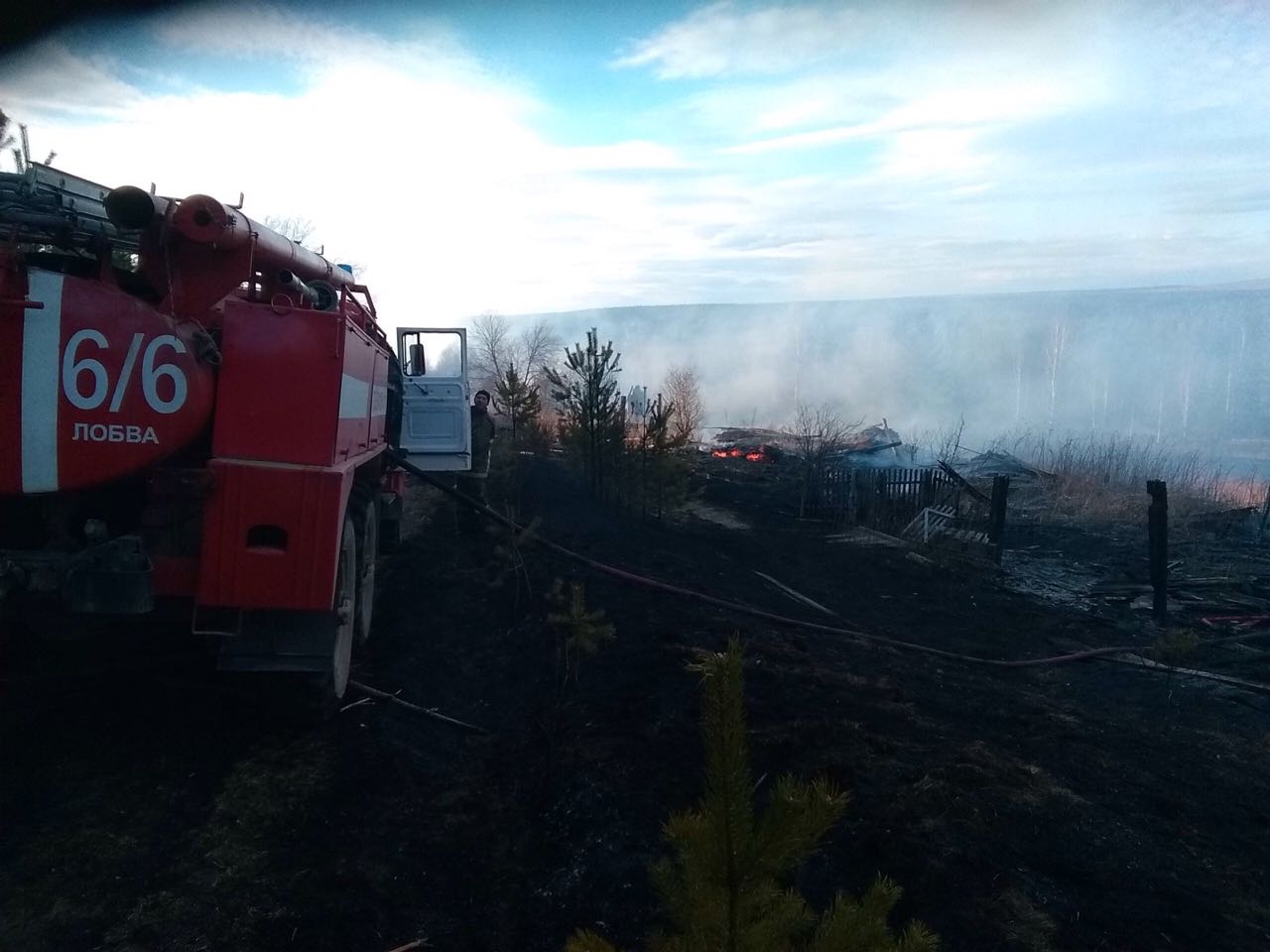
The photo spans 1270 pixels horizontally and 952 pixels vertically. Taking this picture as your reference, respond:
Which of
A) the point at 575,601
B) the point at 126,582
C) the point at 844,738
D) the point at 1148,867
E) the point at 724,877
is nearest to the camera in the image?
the point at 724,877

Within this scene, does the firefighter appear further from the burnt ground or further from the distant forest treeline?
the distant forest treeline

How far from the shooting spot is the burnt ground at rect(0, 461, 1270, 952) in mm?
3658

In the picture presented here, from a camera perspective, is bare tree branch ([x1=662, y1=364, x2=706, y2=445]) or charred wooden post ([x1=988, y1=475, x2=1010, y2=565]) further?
Answer: bare tree branch ([x1=662, y1=364, x2=706, y2=445])

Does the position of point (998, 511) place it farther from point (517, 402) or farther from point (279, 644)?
point (279, 644)

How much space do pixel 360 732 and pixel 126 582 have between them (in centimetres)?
179

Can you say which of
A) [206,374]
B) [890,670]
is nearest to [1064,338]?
[890,670]

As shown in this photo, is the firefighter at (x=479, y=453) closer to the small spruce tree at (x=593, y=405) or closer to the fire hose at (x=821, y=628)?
the small spruce tree at (x=593, y=405)

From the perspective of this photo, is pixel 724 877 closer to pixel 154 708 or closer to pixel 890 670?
pixel 154 708

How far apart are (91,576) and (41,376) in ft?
3.08

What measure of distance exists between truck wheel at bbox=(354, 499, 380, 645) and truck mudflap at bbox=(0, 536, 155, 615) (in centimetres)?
281

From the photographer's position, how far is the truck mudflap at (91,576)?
4.38m

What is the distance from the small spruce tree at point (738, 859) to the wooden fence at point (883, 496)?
48.9ft

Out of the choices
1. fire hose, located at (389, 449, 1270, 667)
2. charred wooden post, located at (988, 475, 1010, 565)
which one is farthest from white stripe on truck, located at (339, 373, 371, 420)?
charred wooden post, located at (988, 475, 1010, 565)

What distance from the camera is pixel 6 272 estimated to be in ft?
13.6
